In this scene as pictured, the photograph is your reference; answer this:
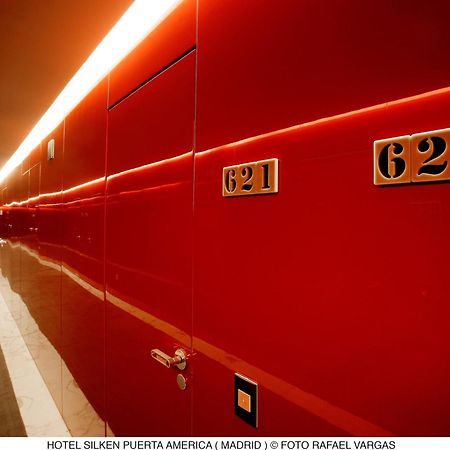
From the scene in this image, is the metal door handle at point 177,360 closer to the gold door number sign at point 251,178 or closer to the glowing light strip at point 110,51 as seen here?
the gold door number sign at point 251,178

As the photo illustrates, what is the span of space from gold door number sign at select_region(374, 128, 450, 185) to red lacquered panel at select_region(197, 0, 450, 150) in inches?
4.5

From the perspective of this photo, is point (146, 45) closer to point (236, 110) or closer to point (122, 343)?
point (236, 110)

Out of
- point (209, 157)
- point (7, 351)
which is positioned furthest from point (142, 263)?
point (7, 351)

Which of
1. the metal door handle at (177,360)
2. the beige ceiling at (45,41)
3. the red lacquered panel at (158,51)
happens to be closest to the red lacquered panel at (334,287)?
the metal door handle at (177,360)

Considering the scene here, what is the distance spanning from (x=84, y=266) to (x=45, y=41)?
1569 millimetres

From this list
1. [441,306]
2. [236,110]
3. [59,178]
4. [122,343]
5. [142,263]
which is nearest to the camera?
[441,306]

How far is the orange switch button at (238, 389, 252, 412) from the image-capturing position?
1090mm

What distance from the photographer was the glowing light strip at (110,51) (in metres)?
1.63

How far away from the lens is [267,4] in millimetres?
1036

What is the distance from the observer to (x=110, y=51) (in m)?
2.12

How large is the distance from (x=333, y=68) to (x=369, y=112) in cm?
18

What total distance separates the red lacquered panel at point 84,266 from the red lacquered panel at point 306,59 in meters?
1.23
